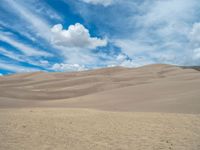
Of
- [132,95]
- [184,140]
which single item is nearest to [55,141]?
[184,140]

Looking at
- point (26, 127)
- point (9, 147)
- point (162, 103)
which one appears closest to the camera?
point (9, 147)

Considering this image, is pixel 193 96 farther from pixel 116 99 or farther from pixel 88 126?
pixel 88 126

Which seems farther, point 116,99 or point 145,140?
point 116,99

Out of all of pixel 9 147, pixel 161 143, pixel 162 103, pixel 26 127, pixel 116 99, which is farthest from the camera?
pixel 116 99

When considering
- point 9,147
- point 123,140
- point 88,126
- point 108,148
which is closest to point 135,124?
point 88,126

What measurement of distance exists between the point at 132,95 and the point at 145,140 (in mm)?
14164

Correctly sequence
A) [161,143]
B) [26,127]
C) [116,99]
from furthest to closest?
1. [116,99]
2. [26,127]
3. [161,143]

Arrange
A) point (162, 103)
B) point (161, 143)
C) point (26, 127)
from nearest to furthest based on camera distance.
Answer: point (161, 143), point (26, 127), point (162, 103)

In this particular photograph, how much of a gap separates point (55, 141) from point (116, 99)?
13681 mm

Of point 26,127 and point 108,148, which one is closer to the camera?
point 108,148

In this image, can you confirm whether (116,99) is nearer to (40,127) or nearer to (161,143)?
(40,127)

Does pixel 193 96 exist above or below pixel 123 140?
above

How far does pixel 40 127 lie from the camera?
8.71 meters

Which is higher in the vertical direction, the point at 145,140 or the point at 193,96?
the point at 193,96
